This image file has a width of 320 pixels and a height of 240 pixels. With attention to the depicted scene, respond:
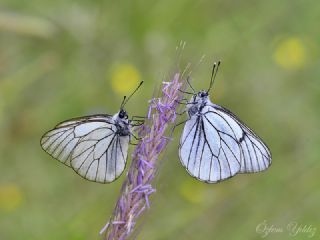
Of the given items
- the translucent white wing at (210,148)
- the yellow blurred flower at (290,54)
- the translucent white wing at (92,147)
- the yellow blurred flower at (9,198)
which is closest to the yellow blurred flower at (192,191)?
the yellow blurred flower at (9,198)

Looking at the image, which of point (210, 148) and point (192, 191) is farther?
point (192, 191)

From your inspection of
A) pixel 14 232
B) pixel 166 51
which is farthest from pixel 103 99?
pixel 14 232

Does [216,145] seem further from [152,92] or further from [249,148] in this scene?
[152,92]

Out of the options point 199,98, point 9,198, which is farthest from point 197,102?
point 9,198

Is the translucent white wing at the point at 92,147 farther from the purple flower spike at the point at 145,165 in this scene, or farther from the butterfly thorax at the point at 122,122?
the purple flower spike at the point at 145,165

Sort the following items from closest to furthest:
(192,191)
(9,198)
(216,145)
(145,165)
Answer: (145,165) < (216,145) < (9,198) < (192,191)

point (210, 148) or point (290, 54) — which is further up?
point (290, 54)

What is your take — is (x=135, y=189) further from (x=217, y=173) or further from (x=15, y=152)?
(x=15, y=152)
